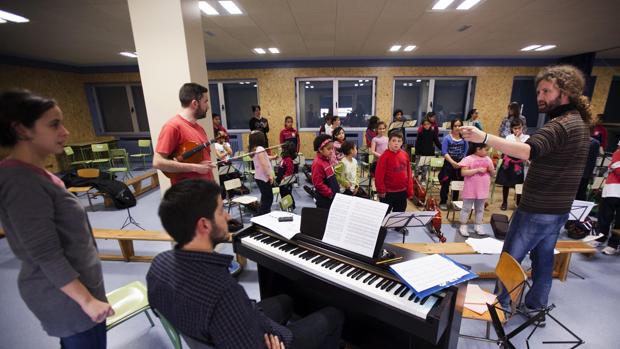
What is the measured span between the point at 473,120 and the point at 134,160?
1052 cm

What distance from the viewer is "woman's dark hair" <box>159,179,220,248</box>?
102cm

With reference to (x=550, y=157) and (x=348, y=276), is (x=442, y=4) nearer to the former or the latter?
(x=550, y=157)

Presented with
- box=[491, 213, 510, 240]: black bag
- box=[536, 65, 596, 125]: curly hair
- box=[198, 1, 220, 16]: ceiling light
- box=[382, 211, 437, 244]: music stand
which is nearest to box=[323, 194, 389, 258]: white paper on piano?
box=[382, 211, 437, 244]: music stand

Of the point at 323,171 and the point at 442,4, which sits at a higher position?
the point at 442,4

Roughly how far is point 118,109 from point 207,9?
7.54 meters

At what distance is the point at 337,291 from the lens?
144 centimetres

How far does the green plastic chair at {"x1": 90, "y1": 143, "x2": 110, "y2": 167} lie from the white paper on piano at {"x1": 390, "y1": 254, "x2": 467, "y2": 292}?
841cm

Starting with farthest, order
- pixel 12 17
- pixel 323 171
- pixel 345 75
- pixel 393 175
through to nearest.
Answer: pixel 345 75, pixel 12 17, pixel 393 175, pixel 323 171

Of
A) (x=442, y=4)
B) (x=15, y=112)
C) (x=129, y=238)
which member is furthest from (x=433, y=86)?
(x=15, y=112)

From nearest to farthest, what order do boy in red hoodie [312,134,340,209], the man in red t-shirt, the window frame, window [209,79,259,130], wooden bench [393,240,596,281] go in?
the man in red t-shirt < wooden bench [393,240,596,281] < boy in red hoodie [312,134,340,209] < the window frame < window [209,79,259,130]

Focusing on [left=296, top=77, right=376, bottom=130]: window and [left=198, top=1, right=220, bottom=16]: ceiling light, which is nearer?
A: [left=198, top=1, right=220, bottom=16]: ceiling light

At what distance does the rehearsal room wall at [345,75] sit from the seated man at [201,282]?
7778 mm

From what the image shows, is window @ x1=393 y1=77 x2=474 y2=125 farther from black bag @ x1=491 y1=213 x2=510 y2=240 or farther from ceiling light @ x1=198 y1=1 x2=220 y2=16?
ceiling light @ x1=198 y1=1 x2=220 y2=16

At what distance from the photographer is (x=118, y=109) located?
367 inches
